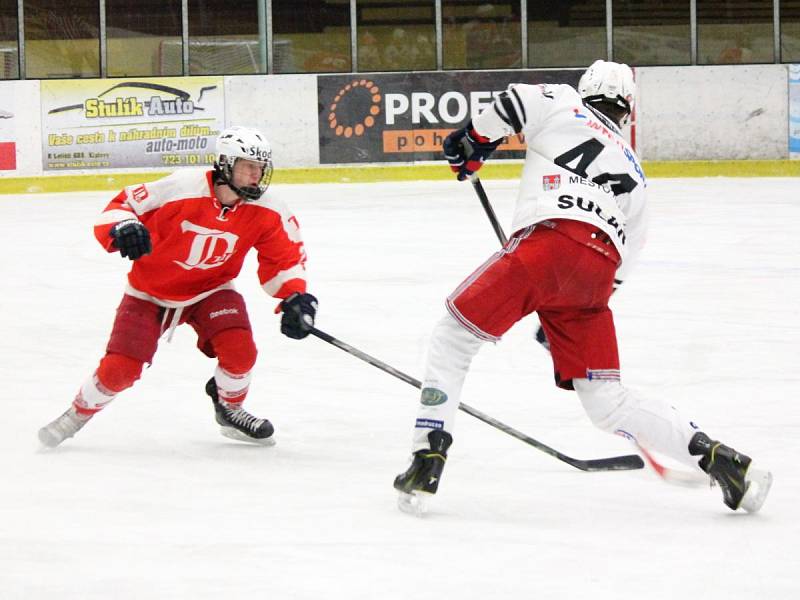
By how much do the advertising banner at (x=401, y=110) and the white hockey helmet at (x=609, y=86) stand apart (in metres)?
8.21

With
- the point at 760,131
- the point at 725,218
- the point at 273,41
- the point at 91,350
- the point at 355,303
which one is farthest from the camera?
the point at 273,41

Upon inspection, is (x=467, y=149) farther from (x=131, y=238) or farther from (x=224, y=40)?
(x=224, y=40)

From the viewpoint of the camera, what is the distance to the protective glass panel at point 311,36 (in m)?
12.2

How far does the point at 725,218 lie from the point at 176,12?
6082 mm

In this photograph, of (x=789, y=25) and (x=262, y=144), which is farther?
(x=789, y=25)

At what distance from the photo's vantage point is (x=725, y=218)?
817 centimetres

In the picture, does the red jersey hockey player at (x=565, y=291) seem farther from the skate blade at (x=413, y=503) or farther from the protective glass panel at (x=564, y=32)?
the protective glass panel at (x=564, y=32)

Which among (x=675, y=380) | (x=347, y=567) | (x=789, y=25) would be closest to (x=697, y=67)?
(x=789, y=25)

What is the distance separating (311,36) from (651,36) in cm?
312

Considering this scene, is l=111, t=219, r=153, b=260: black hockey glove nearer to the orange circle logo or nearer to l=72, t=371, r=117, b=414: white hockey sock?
l=72, t=371, r=117, b=414: white hockey sock

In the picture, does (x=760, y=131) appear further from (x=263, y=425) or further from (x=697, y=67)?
(x=263, y=425)

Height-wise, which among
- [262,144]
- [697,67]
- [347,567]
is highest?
[697,67]

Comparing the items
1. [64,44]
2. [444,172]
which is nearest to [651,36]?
[444,172]

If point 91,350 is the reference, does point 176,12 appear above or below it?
above
